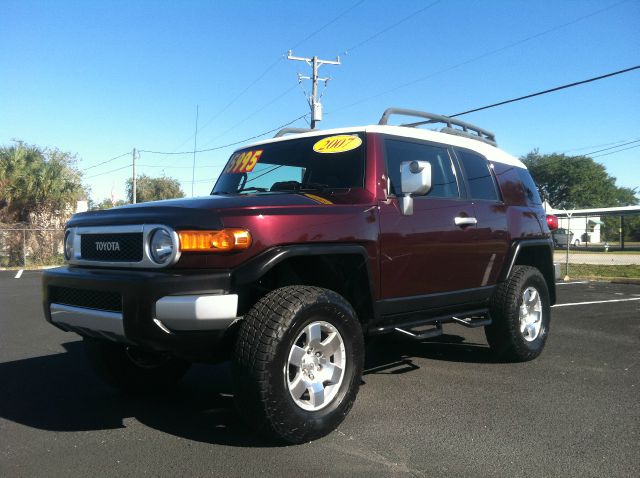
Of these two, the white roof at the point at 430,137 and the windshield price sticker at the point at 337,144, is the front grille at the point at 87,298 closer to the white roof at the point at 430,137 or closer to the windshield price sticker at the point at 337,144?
the windshield price sticker at the point at 337,144

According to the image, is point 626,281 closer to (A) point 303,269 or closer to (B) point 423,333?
(B) point 423,333

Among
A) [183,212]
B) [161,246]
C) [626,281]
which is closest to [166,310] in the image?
[161,246]

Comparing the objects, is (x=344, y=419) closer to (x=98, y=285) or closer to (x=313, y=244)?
(x=313, y=244)

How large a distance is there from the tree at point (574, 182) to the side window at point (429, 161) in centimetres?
5909

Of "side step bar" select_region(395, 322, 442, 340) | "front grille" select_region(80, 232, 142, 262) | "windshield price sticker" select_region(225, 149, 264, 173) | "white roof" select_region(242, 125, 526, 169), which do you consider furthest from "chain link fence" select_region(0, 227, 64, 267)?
"side step bar" select_region(395, 322, 442, 340)

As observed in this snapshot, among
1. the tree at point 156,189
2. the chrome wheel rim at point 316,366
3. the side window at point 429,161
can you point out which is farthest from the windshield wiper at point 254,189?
the tree at point 156,189

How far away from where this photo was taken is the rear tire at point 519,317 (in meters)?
5.18

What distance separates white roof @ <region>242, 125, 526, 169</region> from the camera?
438 centimetres

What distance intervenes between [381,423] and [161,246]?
1.85 meters

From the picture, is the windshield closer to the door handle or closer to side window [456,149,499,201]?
the door handle

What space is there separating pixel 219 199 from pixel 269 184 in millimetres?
934

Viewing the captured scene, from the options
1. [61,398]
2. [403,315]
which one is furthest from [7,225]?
[403,315]

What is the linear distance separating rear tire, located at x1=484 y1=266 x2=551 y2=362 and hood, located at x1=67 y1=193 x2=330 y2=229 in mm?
2436

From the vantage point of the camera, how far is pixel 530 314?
562 centimetres
